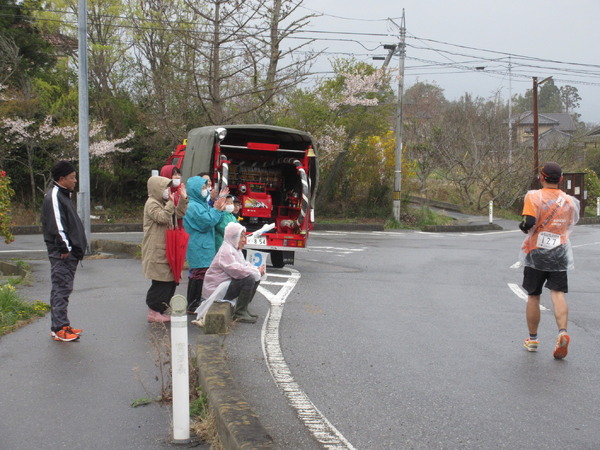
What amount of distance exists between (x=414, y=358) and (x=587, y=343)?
2166 millimetres

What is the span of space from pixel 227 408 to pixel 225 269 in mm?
3428

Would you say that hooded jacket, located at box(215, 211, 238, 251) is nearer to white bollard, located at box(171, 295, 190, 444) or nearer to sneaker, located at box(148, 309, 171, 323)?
sneaker, located at box(148, 309, 171, 323)

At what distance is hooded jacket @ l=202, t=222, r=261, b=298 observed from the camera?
7.66 metres

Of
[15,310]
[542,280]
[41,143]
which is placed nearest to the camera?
[542,280]

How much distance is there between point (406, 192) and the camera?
31.1 meters

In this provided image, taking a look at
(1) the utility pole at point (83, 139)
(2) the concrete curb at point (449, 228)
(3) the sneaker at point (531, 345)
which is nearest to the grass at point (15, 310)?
(3) the sneaker at point (531, 345)

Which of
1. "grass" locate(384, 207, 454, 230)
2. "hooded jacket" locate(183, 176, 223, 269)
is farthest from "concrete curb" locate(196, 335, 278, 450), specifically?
"grass" locate(384, 207, 454, 230)

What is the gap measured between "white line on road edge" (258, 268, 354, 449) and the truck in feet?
15.5

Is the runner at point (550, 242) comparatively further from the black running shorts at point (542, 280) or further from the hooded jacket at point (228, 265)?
the hooded jacket at point (228, 265)

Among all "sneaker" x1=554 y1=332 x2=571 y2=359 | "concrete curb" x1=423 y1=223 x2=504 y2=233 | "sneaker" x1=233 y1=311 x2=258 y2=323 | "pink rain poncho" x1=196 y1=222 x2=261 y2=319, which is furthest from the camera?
"concrete curb" x1=423 y1=223 x2=504 y2=233

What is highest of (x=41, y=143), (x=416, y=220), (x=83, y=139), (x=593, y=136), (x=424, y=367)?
(x=593, y=136)

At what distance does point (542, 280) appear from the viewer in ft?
22.4

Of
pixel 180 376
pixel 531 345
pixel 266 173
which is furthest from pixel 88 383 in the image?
pixel 266 173

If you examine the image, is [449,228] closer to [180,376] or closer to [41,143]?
[41,143]
